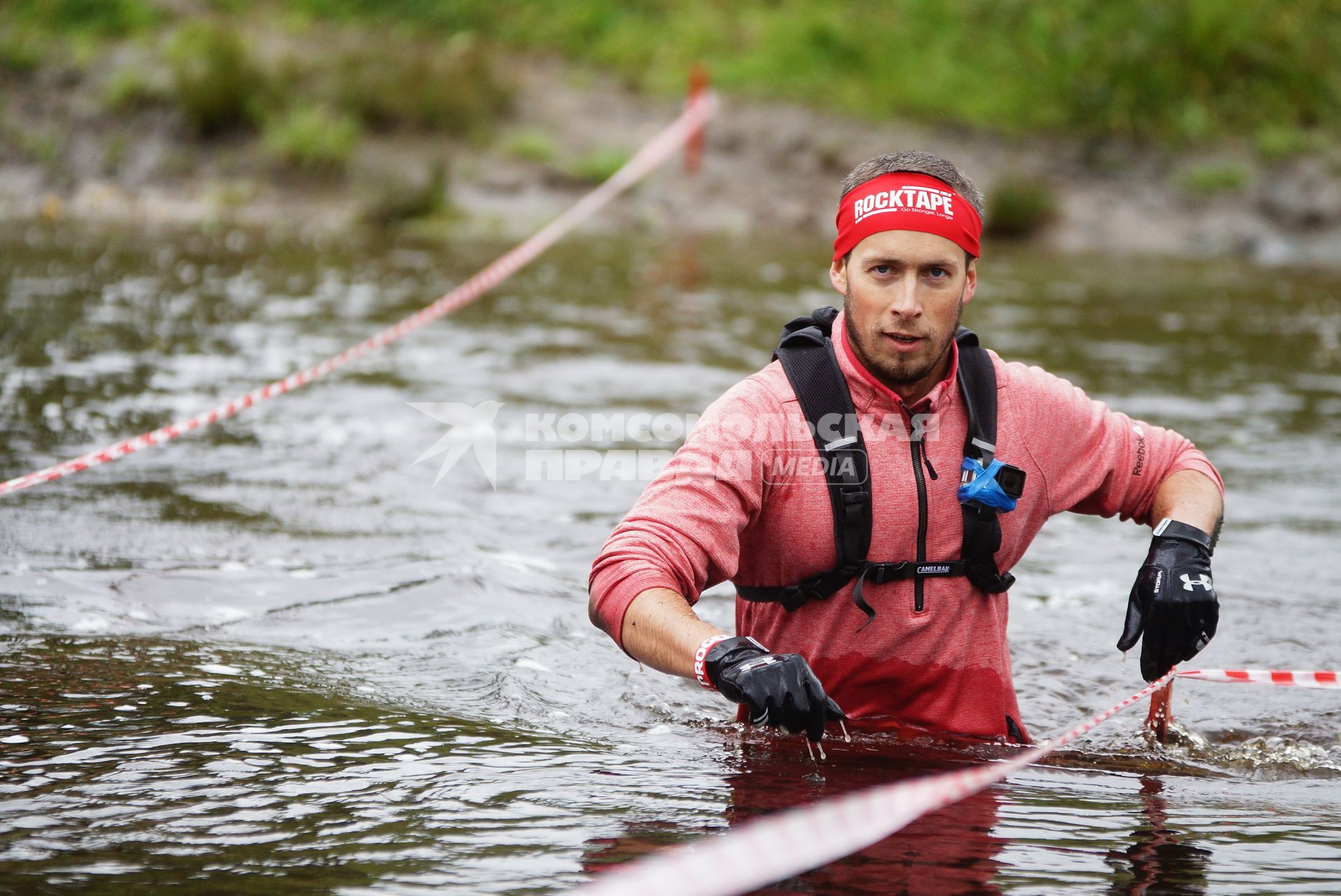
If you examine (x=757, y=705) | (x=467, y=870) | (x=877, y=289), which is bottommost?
(x=467, y=870)

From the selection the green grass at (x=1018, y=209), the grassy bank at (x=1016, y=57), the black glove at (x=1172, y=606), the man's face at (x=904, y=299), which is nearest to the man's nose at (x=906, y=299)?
the man's face at (x=904, y=299)

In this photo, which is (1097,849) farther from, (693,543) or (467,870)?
(467,870)

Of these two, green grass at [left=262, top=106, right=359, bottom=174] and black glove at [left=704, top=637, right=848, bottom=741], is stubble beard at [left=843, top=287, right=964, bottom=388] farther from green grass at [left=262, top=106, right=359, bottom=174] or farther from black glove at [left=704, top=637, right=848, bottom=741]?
green grass at [left=262, top=106, right=359, bottom=174]

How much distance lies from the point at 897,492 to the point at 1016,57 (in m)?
18.2

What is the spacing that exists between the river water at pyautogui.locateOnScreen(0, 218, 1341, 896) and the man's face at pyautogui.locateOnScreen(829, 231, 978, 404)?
99 cm

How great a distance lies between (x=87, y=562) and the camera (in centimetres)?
564

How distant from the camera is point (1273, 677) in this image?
15.3 feet

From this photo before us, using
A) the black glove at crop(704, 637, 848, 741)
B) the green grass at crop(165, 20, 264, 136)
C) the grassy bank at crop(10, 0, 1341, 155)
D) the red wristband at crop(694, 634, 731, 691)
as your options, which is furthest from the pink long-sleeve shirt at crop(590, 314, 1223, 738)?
the grassy bank at crop(10, 0, 1341, 155)

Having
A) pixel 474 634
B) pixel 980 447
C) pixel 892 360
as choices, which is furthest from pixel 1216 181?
pixel 892 360

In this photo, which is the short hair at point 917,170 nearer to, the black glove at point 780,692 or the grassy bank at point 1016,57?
the black glove at point 780,692

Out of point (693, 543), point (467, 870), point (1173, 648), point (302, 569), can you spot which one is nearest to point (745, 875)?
point (467, 870)

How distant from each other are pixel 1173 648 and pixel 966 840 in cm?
89

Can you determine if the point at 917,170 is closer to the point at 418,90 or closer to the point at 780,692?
the point at 780,692

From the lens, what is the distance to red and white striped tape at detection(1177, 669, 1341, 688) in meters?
4.12
